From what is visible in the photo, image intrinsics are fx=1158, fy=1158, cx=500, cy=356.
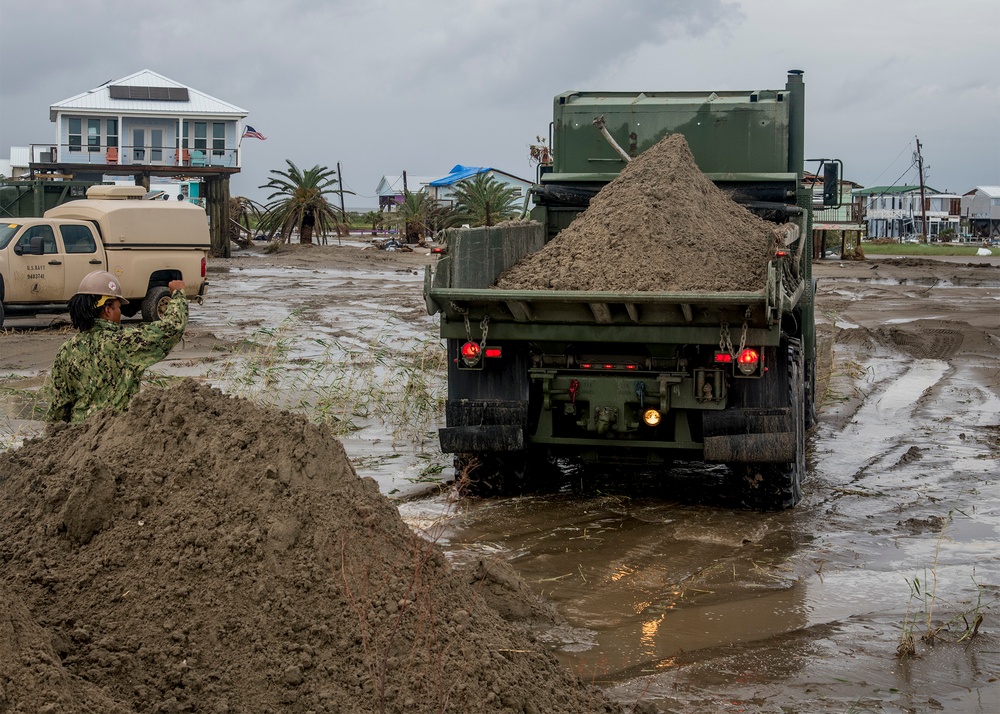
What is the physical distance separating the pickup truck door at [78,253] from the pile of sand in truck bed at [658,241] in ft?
37.5

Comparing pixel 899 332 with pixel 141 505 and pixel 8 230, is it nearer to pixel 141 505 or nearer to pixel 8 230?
pixel 8 230

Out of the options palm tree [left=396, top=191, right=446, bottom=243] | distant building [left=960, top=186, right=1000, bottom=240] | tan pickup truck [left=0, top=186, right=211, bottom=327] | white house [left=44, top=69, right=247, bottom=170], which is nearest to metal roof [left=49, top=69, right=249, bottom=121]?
white house [left=44, top=69, right=247, bottom=170]

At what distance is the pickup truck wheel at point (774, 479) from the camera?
746 centimetres

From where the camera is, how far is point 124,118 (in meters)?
48.7

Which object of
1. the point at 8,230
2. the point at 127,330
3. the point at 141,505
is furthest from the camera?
the point at 8,230

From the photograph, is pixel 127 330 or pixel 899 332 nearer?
pixel 127 330

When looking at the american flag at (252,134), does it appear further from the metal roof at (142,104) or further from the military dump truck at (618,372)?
the military dump truck at (618,372)

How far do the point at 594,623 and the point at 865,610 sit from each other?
1353 millimetres

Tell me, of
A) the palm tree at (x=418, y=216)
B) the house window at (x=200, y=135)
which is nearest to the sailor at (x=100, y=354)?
the palm tree at (x=418, y=216)

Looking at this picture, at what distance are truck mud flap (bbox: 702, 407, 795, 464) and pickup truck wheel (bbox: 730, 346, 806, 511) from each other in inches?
7.3

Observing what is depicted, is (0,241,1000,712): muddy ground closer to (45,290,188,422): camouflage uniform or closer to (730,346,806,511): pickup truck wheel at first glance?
→ (730,346,806,511): pickup truck wheel

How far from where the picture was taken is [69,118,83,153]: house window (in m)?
48.4

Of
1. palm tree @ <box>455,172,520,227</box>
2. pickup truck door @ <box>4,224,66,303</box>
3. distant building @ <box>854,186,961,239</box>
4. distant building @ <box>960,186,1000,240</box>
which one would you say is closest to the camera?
pickup truck door @ <box>4,224,66,303</box>

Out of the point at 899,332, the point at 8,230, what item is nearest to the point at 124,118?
the point at 8,230
